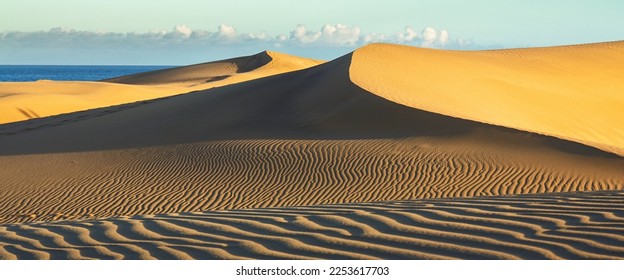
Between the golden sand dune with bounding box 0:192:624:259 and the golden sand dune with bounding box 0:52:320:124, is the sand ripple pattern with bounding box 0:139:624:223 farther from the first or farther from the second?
the golden sand dune with bounding box 0:52:320:124

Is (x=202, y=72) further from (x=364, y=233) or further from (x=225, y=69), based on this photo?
(x=364, y=233)

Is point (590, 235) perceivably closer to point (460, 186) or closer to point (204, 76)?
point (460, 186)

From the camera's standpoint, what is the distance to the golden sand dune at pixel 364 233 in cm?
570

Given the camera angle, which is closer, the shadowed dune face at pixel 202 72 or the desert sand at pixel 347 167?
the desert sand at pixel 347 167

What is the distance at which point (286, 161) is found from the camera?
1576cm

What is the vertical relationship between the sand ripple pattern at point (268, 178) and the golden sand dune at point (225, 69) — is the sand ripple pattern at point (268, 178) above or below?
below

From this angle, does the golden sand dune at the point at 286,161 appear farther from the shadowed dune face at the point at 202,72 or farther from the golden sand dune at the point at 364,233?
the shadowed dune face at the point at 202,72

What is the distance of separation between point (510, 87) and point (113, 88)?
2242 centimetres

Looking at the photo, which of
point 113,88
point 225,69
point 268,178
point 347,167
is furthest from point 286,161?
point 225,69

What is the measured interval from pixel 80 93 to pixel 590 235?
1450 inches

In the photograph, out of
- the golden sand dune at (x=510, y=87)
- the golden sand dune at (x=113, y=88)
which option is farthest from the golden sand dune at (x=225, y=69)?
the golden sand dune at (x=510, y=87)

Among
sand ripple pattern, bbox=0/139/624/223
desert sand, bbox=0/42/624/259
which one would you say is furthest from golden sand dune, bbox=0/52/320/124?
sand ripple pattern, bbox=0/139/624/223

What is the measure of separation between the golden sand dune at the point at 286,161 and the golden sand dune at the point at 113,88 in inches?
389

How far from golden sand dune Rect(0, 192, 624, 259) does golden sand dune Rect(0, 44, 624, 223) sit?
566 cm
